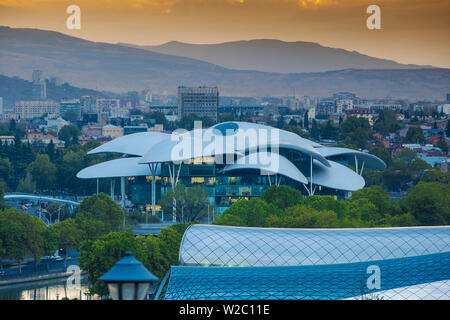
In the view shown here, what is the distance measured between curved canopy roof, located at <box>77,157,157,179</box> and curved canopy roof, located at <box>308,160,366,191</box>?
1177 centimetres

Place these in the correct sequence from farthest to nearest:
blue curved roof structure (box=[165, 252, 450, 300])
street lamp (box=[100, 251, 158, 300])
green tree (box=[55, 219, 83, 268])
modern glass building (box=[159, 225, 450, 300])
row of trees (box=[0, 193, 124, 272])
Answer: green tree (box=[55, 219, 83, 268]) → row of trees (box=[0, 193, 124, 272]) → modern glass building (box=[159, 225, 450, 300]) → blue curved roof structure (box=[165, 252, 450, 300]) → street lamp (box=[100, 251, 158, 300])

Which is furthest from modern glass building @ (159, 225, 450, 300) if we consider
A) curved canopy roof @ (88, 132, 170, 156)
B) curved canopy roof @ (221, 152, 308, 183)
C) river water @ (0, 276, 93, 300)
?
curved canopy roof @ (88, 132, 170, 156)

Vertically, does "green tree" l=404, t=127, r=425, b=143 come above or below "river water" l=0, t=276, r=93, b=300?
above

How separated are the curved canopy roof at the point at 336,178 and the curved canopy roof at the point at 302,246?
36.6 meters

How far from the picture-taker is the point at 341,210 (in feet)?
168

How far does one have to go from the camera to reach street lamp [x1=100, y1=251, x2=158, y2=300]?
8523mm

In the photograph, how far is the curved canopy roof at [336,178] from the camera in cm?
7046

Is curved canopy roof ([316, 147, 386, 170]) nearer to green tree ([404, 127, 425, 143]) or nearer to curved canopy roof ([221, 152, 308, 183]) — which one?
curved canopy roof ([221, 152, 308, 183])
